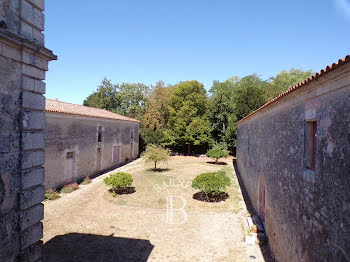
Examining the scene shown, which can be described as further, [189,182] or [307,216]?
[189,182]

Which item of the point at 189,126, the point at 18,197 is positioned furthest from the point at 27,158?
the point at 189,126

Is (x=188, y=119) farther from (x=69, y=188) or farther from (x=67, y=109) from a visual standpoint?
(x=69, y=188)

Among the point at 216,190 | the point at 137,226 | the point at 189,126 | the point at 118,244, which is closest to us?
the point at 118,244

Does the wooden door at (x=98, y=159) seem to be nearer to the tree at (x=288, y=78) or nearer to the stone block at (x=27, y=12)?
the stone block at (x=27, y=12)

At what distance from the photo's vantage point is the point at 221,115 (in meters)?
30.4

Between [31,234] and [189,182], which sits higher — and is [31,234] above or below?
above

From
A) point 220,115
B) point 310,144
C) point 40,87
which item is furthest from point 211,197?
point 220,115

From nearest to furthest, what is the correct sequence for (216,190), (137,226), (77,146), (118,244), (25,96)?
(25,96), (118,244), (137,226), (216,190), (77,146)

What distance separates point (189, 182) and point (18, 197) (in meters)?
13.0

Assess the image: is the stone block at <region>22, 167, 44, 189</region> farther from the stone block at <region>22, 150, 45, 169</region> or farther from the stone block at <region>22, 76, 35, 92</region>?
the stone block at <region>22, 76, 35, 92</region>

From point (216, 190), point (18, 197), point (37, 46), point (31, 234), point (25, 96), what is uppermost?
point (37, 46)

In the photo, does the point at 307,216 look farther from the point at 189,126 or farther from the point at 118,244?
the point at 189,126

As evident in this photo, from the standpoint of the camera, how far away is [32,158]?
4344mm

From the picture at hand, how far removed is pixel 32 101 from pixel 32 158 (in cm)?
100
